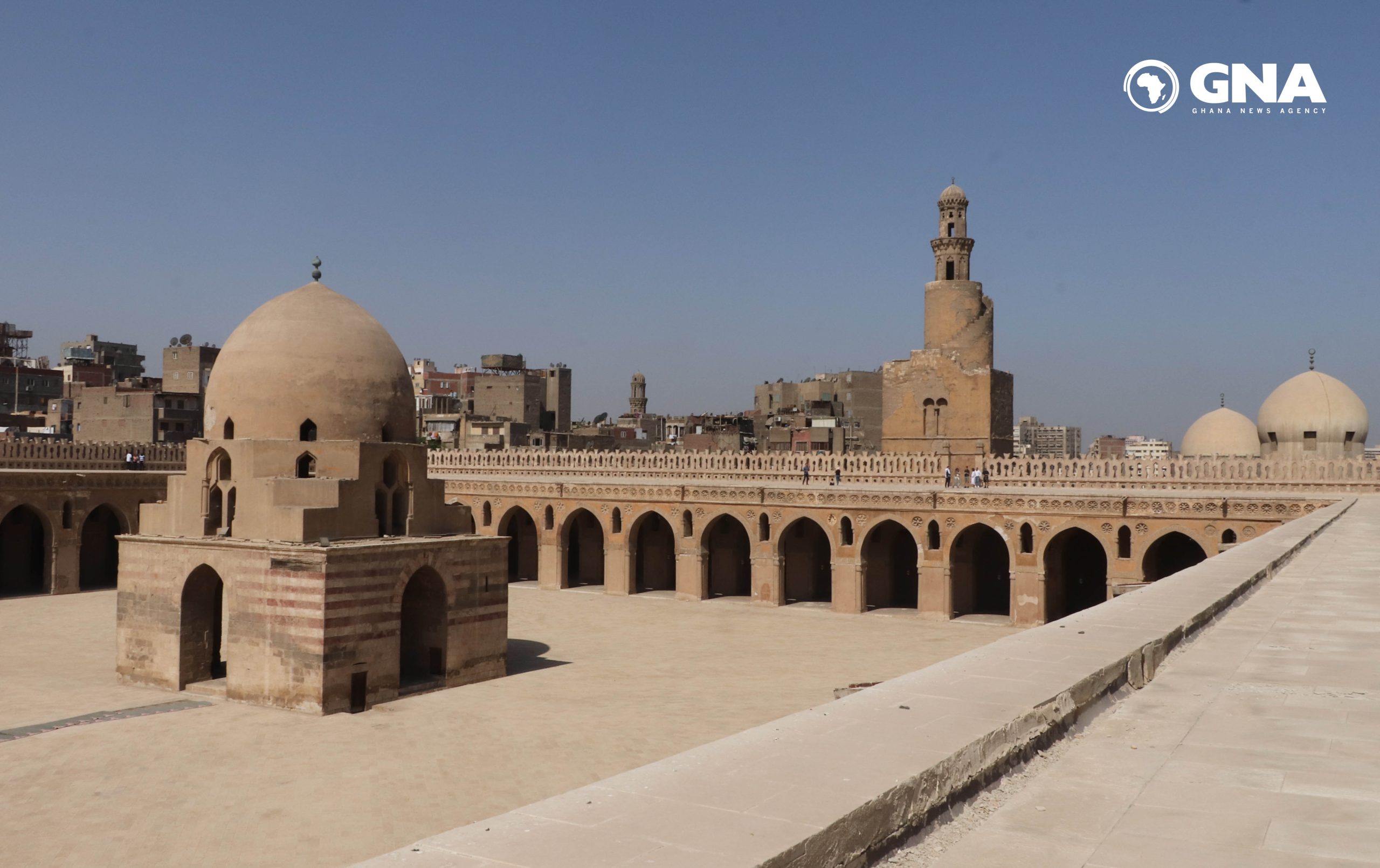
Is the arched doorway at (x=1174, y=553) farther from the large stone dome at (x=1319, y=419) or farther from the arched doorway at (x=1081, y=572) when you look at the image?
the large stone dome at (x=1319, y=419)

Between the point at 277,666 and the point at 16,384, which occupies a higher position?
the point at 16,384

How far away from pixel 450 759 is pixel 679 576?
15.6 metres

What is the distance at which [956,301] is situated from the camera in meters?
32.8

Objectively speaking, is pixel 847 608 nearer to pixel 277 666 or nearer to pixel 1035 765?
pixel 277 666

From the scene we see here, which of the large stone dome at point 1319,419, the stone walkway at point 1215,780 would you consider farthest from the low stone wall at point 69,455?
the large stone dome at point 1319,419

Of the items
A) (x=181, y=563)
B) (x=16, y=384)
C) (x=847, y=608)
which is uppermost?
(x=16, y=384)

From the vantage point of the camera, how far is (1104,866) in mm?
2863

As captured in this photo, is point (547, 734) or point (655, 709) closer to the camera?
point (547, 734)

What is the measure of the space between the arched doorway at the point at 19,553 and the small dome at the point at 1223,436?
33.5m

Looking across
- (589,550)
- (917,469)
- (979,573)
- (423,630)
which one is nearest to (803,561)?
(917,469)

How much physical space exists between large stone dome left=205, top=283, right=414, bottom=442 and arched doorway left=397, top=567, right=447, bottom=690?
7.53 feet

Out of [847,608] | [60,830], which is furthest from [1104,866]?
[847,608]

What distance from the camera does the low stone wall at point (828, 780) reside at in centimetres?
269

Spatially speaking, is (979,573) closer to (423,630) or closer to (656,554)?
(656,554)
